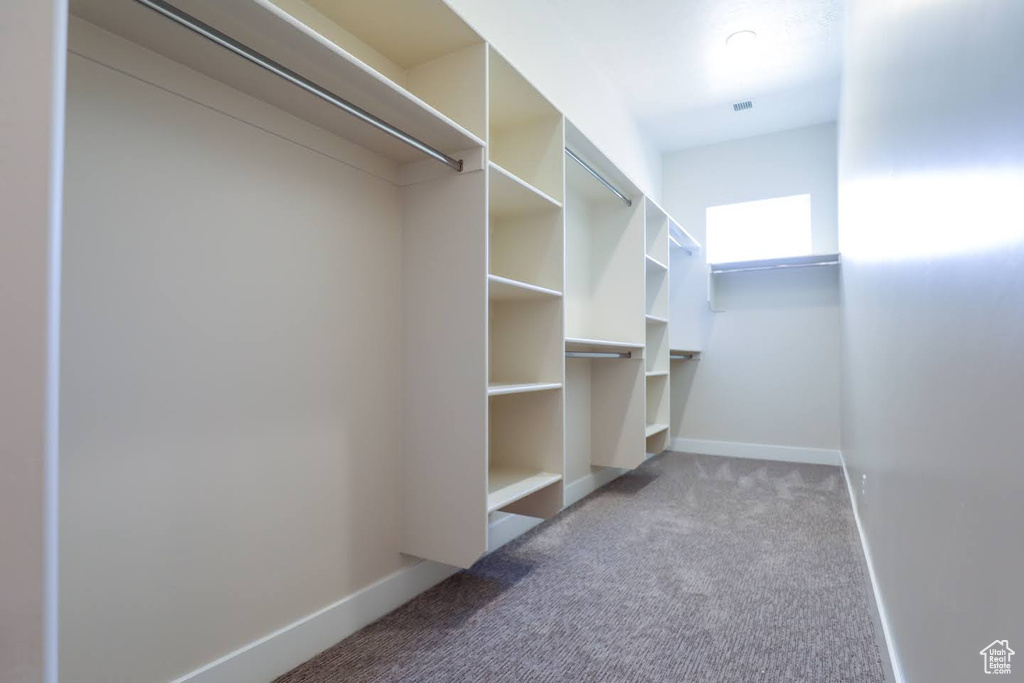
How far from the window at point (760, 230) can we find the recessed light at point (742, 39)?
150 centimetres

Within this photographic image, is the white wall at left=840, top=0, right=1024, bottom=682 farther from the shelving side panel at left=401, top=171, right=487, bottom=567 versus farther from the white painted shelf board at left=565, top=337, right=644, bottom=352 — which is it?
the white painted shelf board at left=565, top=337, right=644, bottom=352

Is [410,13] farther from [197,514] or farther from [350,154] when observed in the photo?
[197,514]

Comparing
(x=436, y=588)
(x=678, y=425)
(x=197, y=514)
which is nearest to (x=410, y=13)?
(x=197, y=514)

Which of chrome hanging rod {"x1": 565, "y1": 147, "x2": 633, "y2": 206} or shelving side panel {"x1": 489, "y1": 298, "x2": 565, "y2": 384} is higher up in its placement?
chrome hanging rod {"x1": 565, "y1": 147, "x2": 633, "y2": 206}

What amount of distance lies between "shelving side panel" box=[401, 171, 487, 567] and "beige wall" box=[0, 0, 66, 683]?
3.60ft

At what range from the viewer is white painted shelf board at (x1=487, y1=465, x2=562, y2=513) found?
170cm

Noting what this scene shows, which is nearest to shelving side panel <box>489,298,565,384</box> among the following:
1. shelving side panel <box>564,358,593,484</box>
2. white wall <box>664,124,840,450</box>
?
shelving side panel <box>564,358,593,484</box>

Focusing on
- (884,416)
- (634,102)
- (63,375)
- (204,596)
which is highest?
(634,102)

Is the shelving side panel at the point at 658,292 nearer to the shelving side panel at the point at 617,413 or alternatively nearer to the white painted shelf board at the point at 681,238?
the white painted shelf board at the point at 681,238

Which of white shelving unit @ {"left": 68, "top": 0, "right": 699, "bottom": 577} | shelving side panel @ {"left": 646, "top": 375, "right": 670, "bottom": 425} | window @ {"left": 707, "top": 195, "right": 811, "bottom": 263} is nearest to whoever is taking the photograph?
white shelving unit @ {"left": 68, "top": 0, "right": 699, "bottom": 577}

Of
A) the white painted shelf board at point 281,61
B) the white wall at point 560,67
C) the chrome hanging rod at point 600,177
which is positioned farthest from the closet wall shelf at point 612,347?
the white painted shelf board at point 281,61

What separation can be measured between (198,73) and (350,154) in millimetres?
461

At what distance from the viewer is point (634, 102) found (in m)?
3.78

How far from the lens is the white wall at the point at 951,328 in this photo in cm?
55
